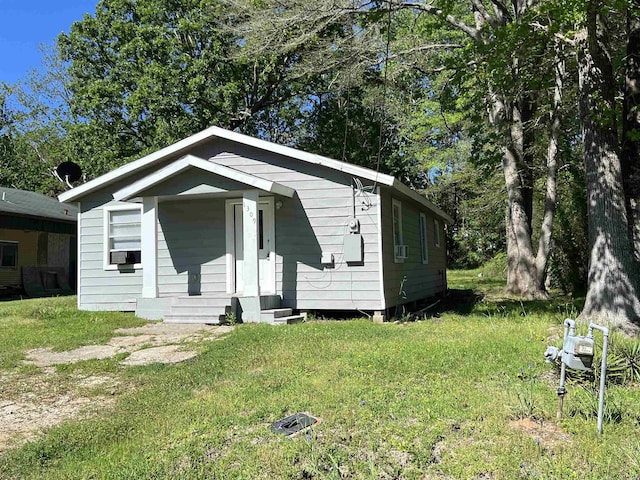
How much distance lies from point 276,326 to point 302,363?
278 cm

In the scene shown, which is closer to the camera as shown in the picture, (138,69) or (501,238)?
(138,69)

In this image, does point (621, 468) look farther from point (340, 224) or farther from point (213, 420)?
point (340, 224)

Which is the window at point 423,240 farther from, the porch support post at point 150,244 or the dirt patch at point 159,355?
the dirt patch at point 159,355

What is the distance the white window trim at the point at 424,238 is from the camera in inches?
521

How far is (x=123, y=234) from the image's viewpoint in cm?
1080

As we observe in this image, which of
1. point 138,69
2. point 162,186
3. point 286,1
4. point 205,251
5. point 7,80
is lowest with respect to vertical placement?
point 205,251

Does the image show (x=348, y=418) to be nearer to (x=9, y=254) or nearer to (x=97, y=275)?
(x=97, y=275)

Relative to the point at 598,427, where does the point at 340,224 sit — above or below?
above

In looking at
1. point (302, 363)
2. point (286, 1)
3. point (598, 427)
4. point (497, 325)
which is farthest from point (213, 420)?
point (286, 1)

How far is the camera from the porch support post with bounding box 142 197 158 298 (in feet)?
30.9

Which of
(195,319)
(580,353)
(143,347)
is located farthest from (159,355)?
(580,353)

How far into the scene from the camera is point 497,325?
24.7ft

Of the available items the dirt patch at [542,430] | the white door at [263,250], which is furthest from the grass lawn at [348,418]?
the white door at [263,250]

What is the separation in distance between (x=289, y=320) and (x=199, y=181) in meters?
3.11
